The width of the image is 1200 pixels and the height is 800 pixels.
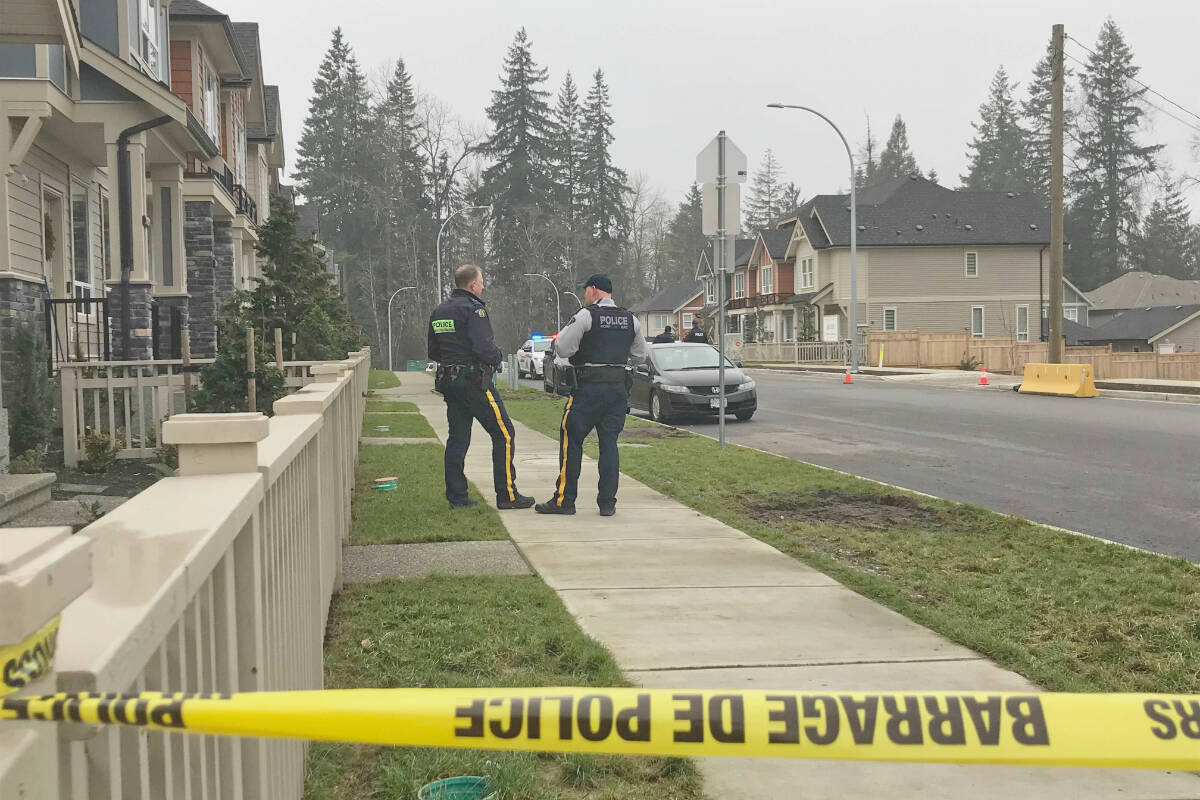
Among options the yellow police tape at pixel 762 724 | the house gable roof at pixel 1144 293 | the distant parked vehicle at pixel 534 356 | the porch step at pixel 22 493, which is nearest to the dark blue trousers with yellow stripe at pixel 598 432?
the porch step at pixel 22 493

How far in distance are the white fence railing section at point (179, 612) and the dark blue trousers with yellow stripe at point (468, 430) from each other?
5537mm

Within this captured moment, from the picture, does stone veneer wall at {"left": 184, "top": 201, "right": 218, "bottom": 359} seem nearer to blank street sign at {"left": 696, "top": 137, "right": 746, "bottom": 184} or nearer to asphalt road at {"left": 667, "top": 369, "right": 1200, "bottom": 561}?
asphalt road at {"left": 667, "top": 369, "right": 1200, "bottom": 561}

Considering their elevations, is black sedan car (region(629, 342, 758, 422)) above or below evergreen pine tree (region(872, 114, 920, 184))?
below

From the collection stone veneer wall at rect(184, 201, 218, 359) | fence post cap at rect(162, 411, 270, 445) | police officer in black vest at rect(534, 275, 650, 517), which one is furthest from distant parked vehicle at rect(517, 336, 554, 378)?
fence post cap at rect(162, 411, 270, 445)

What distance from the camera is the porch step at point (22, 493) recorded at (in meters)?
8.37

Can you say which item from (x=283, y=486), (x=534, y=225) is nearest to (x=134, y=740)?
(x=283, y=486)

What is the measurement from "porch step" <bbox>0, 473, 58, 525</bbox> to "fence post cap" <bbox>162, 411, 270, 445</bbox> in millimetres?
6387

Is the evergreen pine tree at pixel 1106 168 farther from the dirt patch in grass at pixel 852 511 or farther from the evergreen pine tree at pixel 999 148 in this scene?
the dirt patch in grass at pixel 852 511

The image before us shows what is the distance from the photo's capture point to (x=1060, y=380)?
88.2ft

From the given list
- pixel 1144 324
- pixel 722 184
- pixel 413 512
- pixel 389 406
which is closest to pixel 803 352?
pixel 1144 324

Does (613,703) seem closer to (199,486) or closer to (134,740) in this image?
(134,740)

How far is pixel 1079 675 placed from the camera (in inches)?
196

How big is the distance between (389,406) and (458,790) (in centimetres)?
2181

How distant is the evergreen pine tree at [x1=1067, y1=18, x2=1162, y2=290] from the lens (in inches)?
3460
